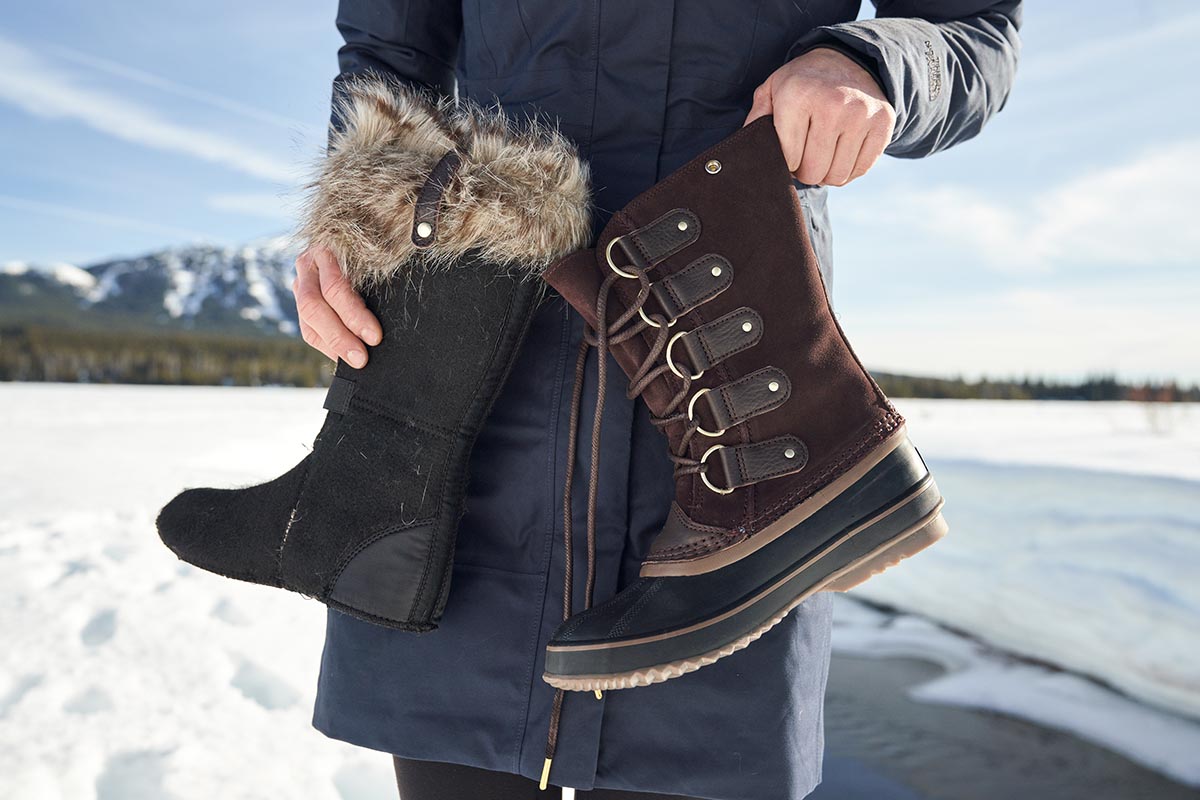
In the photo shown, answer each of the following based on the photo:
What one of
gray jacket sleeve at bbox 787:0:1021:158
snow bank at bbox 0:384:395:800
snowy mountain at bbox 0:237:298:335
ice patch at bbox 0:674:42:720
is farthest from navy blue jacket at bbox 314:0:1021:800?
snowy mountain at bbox 0:237:298:335

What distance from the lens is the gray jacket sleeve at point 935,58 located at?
0.80m

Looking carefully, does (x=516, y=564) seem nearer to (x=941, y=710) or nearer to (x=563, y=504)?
(x=563, y=504)

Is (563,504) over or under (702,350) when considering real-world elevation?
under

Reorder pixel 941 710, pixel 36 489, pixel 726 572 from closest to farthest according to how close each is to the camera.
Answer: pixel 726 572
pixel 941 710
pixel 36 489

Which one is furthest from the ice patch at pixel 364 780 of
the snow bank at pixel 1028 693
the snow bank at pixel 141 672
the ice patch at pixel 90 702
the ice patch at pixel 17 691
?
the snow bank at pixel 1028 693

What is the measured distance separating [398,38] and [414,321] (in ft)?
1.46

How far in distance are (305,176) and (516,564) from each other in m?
0.55

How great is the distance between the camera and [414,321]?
3.09 ft

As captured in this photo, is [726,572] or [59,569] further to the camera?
[59,569]

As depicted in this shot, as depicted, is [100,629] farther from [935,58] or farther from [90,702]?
[935,58]

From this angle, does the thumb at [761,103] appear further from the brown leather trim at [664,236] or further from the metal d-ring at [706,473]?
the metal d-ring at [706,473]

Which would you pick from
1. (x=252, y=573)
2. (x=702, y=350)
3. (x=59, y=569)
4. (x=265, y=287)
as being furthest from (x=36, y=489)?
(x=265, y=287)

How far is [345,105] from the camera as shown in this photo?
987 millimetres

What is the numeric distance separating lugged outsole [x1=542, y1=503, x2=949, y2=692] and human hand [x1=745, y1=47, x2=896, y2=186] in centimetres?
40
